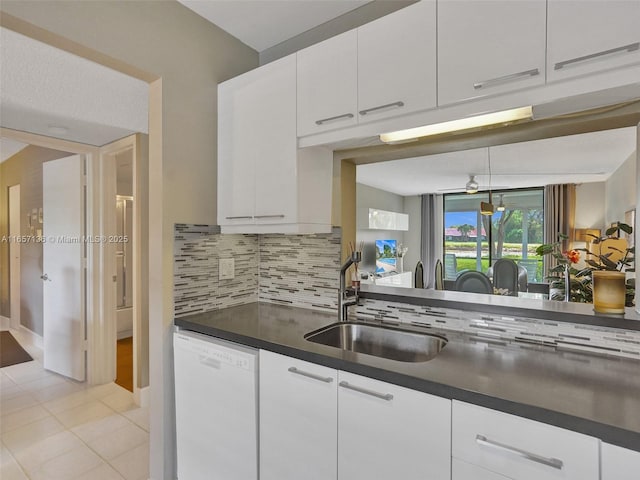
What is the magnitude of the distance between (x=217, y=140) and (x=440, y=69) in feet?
4.11

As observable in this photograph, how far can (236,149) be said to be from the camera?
1883mm

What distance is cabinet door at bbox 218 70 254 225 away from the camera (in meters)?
1.83

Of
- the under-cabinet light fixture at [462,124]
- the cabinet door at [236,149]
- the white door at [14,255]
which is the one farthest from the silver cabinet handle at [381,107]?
the white door at [14,255]

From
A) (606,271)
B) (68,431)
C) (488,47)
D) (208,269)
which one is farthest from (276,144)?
(68,431)

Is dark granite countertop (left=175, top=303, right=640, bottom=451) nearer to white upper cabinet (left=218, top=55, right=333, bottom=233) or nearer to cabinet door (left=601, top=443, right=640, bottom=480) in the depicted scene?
cabinet door (left=601, top=443, right=640, bottom=480)

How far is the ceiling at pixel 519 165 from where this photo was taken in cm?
329

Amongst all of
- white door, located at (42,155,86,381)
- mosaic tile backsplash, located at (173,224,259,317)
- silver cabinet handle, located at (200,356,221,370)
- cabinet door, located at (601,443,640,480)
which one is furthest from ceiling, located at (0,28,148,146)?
cabinet door, located at (601,443,640,480)

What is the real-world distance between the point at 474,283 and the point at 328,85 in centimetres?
227

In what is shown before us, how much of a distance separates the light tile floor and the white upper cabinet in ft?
5.10

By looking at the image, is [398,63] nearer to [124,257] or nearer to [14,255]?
[124,257]

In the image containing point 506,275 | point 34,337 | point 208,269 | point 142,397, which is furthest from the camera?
point 34,337

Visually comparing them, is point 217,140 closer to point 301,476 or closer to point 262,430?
point 262,430

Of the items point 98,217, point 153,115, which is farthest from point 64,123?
point 153,115

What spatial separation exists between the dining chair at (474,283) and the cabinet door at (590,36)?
7.24 feet
